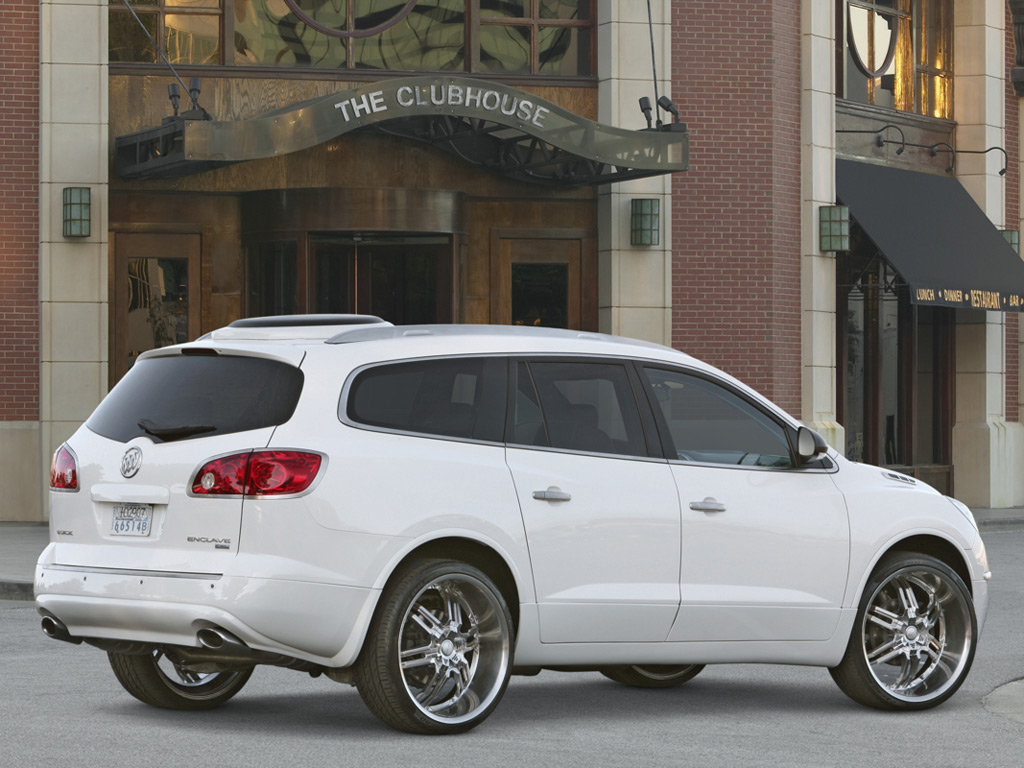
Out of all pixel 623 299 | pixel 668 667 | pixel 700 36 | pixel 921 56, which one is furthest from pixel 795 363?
pixel 668 667

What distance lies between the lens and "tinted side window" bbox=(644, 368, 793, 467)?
26.1ft

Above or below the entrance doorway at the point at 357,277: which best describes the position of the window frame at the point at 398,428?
below

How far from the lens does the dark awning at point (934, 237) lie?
75.9 feet

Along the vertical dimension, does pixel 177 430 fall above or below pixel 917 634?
above

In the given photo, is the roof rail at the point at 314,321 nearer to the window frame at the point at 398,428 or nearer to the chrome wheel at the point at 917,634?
the window frame at the point at 398,428

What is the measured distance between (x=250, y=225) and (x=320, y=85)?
189 centimetres

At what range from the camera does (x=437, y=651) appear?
7.13 m

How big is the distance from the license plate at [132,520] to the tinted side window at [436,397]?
914 mm

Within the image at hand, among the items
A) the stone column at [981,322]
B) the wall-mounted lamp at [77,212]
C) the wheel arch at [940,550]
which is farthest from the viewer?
the stone column at [981,322]

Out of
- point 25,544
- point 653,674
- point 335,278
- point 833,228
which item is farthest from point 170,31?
point 653,674

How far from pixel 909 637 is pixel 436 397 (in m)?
2.69

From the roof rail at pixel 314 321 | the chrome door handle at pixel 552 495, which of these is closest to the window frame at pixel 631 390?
the chrome door handle at pixel 552 495

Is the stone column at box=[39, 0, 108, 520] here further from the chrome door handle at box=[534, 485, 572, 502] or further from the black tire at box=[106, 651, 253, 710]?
the chrome door handle at box=[534, 485, 572, 502]

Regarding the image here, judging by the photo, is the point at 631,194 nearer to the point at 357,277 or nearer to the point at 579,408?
the point at 357,277
